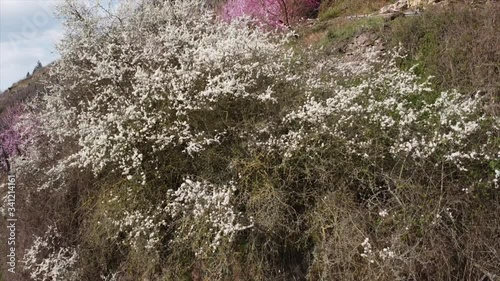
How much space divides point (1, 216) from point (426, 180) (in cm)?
627

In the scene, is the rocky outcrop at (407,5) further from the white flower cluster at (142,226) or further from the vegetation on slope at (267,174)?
the white flower cluster at (142,226)

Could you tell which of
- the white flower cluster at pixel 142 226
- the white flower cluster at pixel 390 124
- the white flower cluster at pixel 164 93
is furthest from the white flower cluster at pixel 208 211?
the white flower cluster at pixel 390 124

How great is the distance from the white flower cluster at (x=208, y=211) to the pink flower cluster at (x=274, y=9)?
6435mm

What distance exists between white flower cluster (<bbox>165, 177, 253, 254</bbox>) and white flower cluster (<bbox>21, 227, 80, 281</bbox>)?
69.9 inches

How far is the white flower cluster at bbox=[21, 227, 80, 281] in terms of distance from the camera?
513 cm

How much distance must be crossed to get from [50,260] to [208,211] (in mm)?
2414

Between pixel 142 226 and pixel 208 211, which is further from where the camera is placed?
pixel 142 226

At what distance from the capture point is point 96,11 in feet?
25.1

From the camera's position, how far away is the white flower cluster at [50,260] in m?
5.13

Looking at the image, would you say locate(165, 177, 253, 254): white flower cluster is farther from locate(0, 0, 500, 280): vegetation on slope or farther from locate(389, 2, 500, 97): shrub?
locate(389, 2, 500, 97): shrub

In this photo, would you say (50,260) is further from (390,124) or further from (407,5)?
(407,5)

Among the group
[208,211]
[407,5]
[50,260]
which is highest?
[407,5]

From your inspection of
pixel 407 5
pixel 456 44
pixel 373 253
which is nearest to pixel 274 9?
pixel 407 5

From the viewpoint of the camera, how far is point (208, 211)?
13.0 ft
